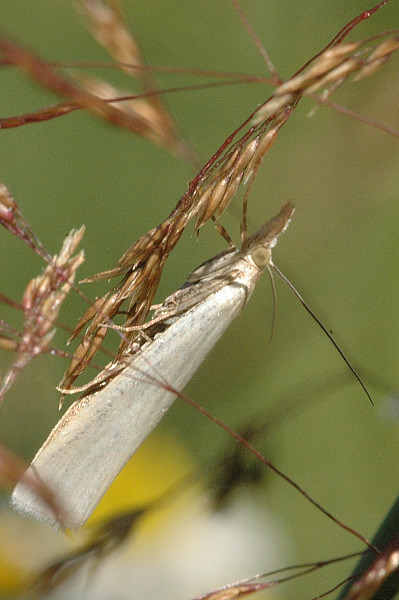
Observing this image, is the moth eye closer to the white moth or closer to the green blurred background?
the white moth

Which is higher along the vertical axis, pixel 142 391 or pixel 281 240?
pixel 281 240

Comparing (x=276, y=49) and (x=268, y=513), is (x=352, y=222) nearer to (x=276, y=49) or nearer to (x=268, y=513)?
(x=276, y=49)

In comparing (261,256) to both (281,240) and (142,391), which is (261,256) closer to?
(281,240)

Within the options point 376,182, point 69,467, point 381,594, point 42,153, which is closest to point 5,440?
point 69,467

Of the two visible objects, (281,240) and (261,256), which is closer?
(261,256)

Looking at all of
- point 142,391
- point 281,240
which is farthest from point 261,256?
point 142,391
